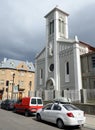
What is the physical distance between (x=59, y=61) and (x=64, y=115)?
22724 millimetres

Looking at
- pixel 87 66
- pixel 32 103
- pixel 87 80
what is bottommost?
pixel 32 103

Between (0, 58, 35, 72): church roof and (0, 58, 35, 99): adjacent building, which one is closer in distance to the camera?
(0, 58, 35, 99): adjacent building

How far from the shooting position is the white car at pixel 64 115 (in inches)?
469

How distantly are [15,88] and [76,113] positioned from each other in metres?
22.7

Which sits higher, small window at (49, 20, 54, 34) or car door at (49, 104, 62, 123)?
small window at (49, 20, 54, 34)

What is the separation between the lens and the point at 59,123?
12438 millimetres

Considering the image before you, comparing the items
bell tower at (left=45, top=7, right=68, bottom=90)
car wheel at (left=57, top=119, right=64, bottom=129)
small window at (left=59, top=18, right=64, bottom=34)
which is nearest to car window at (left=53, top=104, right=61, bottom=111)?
car wheel at (left=57, top=119, right=64, bottom=129)

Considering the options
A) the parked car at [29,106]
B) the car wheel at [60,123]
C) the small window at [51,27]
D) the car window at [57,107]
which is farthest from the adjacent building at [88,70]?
the car wheel at [60,123]

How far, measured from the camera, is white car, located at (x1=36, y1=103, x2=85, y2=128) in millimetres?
11906

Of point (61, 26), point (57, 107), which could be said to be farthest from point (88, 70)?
point (57, 107)

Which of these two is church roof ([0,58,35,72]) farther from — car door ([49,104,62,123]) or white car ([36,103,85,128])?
car door ([49,104,62,123])

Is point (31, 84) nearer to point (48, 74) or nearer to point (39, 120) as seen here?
point (48, 74)

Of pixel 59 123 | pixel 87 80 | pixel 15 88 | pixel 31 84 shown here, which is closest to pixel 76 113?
pixel 59 123

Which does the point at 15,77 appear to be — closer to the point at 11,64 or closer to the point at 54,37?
the point at 11,64
